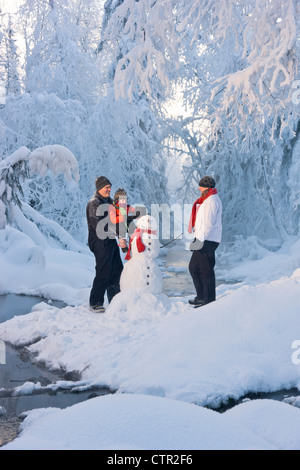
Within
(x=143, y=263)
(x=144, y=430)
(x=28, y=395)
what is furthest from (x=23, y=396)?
(x=143, y=263)

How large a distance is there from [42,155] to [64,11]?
9.18 metres

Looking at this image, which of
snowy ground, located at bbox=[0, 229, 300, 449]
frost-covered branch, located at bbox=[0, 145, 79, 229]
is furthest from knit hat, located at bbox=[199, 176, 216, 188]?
frost-covered branch, located at bbox=[0, 145, 79, 229]

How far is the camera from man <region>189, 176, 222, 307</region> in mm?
6938

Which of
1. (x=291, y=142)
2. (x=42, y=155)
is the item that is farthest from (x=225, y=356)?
(x=291, y=142)

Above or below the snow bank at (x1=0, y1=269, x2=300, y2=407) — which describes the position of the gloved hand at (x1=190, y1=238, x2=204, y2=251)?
above

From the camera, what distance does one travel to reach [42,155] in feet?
32.0

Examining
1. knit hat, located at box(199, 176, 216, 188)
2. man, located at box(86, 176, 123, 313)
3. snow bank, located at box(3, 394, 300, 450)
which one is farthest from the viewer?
man, located at box(86, 176, 123, 313)

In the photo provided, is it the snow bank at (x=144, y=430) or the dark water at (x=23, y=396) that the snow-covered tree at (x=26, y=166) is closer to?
the dark water at (x=23, y=396)

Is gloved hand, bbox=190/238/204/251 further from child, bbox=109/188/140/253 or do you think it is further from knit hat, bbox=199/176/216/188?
child, bbox=109/188/140/253

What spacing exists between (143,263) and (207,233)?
92cm

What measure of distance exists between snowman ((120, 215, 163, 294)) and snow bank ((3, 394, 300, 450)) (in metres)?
3.87

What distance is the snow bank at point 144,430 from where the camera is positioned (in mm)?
2496

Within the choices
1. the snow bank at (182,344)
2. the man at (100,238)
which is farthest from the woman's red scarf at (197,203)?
the snow bank at (182,344)
